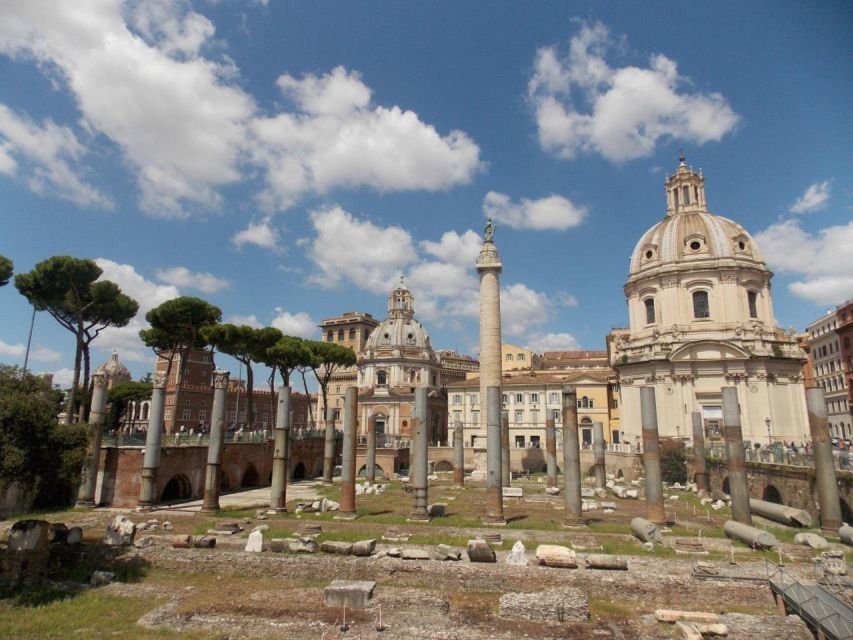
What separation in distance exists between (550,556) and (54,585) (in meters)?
11.8

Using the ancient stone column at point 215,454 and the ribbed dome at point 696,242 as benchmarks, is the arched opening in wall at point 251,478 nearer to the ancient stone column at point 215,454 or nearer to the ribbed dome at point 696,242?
the ancient stone column at point 215,454

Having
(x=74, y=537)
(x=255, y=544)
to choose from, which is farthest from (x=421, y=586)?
(x=74, y=537)

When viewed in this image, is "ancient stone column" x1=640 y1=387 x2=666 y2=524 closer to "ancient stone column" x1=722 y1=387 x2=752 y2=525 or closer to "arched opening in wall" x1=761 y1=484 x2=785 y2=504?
"ancient stone column" x1=722 y1=387 x2=752 y2=525

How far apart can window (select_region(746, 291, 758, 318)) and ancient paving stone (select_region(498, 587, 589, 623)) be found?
148 feet

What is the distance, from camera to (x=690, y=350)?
46.6m

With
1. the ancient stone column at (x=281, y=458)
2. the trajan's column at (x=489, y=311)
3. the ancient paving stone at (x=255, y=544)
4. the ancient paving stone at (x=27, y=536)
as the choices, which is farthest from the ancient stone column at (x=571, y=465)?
the ancient paving stone at (x=27, y=536)

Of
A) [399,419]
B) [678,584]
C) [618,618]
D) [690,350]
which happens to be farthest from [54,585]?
[399,419]

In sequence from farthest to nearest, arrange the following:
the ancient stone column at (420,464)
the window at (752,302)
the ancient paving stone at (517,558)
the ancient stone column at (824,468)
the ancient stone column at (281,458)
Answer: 1. the window at (752,302)
2. the ancient stone column at (281,458)
3. the ancient stone column at (420,464)
4. the ancient stone column at (824,468)
5. the ancient paving stone at (517,558)

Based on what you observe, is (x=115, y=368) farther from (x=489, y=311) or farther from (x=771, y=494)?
(x=771, y=494)

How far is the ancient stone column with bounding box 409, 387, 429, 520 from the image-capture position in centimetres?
2059

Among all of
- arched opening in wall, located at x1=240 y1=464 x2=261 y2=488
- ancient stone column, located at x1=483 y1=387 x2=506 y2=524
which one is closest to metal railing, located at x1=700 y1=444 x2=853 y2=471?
ancient stone column, located at x1=483 y1=387 x2=506 y2=524

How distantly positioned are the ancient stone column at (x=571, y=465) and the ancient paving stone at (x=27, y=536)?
15159 mm

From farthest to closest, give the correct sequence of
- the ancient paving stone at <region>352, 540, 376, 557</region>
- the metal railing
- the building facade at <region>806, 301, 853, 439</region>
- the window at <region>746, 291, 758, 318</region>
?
the building facade at <region>806, 301, 853, 439</region>
the window at <region>746, 291, 758, 318</region>
the metal railing
the ancient paving stone at <region>352, 540, 376, 557</region>

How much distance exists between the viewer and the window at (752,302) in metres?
48.8
